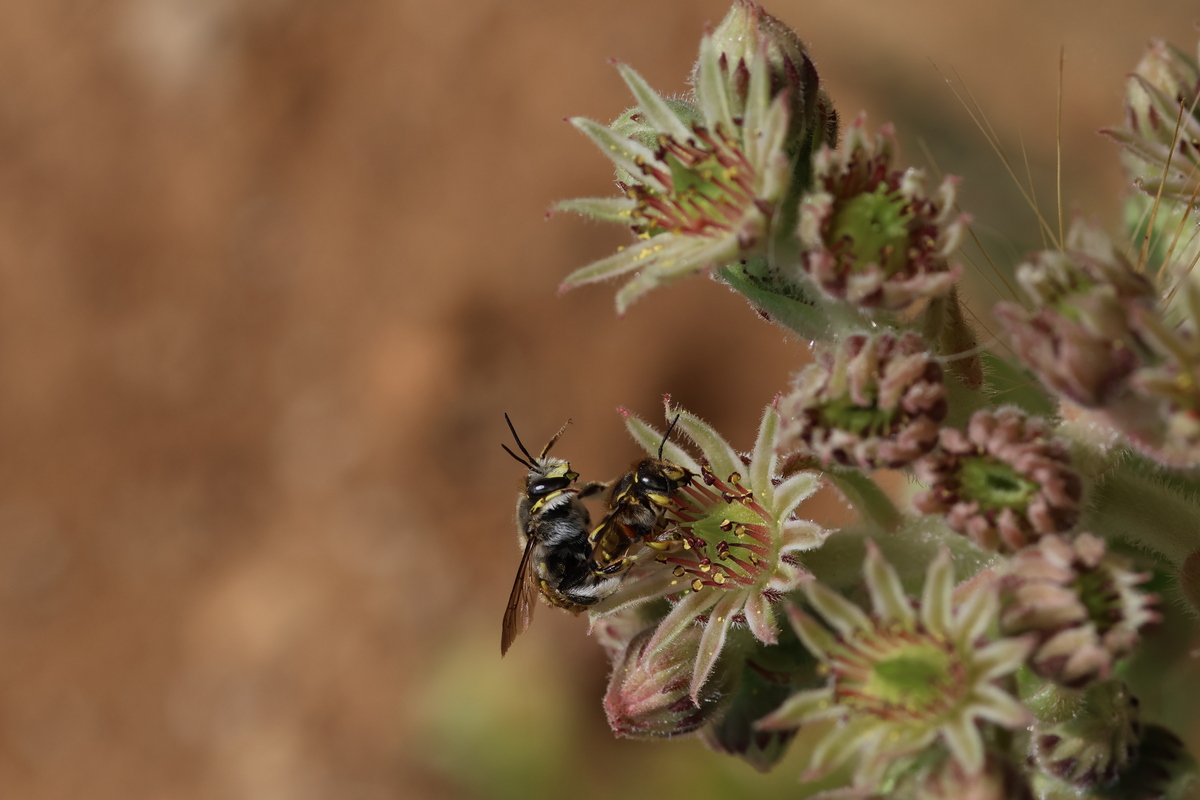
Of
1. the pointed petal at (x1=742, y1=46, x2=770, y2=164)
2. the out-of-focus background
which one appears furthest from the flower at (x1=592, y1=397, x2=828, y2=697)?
the out-of-focus background

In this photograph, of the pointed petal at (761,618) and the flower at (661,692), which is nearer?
the pointed petal at (761,618)

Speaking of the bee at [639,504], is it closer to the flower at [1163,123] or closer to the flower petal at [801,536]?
the flower petal at [801,536]

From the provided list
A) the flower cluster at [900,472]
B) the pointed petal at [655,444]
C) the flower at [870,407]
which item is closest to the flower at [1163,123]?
the flower cluster at [900,472]

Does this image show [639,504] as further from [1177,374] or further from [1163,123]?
[1163,123]

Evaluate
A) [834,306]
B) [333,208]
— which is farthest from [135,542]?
[834,306]

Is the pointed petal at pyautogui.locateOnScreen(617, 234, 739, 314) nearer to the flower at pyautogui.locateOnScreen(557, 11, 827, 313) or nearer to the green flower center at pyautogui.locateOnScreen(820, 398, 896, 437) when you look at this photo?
the flower at pyautogui.locateOnScreen(557, 11, 827, 313)
